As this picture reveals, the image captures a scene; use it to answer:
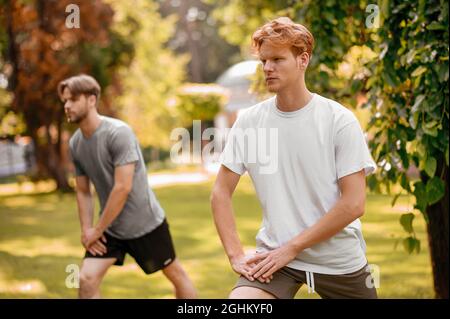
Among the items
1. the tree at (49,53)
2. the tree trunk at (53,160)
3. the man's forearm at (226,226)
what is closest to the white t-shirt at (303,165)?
the man's forearm at (226,226)

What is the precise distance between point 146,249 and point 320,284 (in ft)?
8.02

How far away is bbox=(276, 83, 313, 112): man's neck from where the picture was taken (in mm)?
3197

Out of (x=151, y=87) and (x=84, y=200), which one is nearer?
(x=84, y=200)

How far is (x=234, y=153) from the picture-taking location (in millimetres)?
3311

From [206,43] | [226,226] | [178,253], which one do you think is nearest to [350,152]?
[226,226]

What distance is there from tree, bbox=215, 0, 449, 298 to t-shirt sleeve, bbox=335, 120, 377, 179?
1.49m

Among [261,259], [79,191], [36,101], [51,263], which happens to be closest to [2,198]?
[36,101]

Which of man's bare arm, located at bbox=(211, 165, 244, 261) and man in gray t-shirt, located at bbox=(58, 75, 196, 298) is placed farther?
man in gray t-shirt, located at bbox=(58, 75, 196, 298)

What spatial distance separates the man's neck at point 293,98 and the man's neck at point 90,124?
7.66 feet

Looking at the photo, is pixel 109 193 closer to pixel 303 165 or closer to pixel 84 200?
pixel 84 200

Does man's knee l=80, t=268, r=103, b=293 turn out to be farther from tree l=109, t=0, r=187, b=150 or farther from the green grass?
tree l=109, t=0, r=187, b=150

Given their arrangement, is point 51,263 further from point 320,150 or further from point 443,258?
point 320,150

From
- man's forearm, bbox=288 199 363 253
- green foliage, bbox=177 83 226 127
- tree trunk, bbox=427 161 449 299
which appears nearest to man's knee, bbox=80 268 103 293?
man's forearm, bbox=288 199 363 253

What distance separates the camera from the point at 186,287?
573 cm
